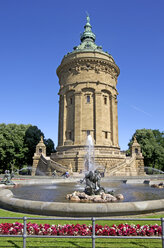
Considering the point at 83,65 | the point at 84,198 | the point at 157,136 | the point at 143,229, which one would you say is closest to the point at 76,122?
the point at 83,65

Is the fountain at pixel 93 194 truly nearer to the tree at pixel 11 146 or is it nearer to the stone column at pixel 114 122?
the stone column at pixel 114 122

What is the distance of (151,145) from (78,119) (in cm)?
2102

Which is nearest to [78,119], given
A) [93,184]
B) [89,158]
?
[89,158]

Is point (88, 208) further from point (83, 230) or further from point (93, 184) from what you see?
point (93, 184)

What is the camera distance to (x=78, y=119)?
41.2 m

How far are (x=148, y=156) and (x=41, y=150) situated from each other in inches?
1023

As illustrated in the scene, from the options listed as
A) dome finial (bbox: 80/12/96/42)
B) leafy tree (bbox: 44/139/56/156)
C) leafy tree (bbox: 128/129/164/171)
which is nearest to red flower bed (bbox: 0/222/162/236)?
leafy tree (bbox: 128/129/164/171)

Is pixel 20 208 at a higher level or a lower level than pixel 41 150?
lower

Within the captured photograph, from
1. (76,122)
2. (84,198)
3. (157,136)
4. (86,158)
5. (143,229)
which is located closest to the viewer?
(143,229)

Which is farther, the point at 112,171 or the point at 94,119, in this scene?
the point at 94,119

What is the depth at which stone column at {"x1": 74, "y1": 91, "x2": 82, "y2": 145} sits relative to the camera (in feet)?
132

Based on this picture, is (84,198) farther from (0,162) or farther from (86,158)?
(0,162)

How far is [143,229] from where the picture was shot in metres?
5.31

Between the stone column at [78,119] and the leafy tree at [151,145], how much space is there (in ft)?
60.9
